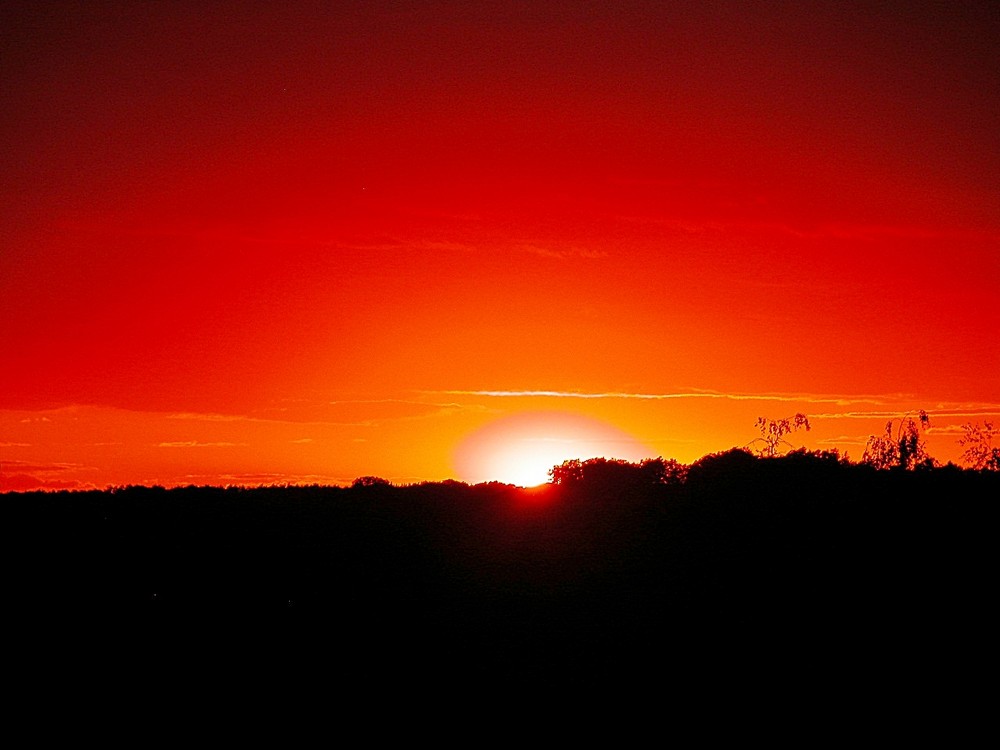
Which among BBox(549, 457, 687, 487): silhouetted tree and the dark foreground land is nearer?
the dark foreground land

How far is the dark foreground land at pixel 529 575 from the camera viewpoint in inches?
974

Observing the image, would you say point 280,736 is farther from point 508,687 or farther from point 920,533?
point 920,533

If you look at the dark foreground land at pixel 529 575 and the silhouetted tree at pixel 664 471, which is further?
the silhouetted tree at pixel 664 471

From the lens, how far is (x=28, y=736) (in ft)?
72.2

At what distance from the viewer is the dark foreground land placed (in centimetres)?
2475

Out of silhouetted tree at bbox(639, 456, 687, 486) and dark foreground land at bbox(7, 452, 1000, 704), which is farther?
silhouetted tree at bbox(639, 456, 687, 486)

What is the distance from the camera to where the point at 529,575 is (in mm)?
28516

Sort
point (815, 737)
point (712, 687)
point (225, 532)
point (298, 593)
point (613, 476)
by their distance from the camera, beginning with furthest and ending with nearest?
1. point (613, 476)
2. point (225, 532)
3. point (298, 593)
4. point (712, 687)
5. point (815, 737)

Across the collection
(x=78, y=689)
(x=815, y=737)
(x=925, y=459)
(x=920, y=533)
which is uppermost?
Result: (x=925, y=459)

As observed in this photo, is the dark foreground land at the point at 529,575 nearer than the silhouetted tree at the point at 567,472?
Yes

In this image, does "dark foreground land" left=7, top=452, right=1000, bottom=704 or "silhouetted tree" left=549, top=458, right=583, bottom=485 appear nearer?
"dark foreground land" left=7, top=452, right=1000, bottom=704

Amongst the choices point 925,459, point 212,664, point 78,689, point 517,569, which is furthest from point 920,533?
point 78,689

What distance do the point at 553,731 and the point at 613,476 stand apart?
11729 mm

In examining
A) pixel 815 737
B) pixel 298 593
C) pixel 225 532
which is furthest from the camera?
pixel 225 532
